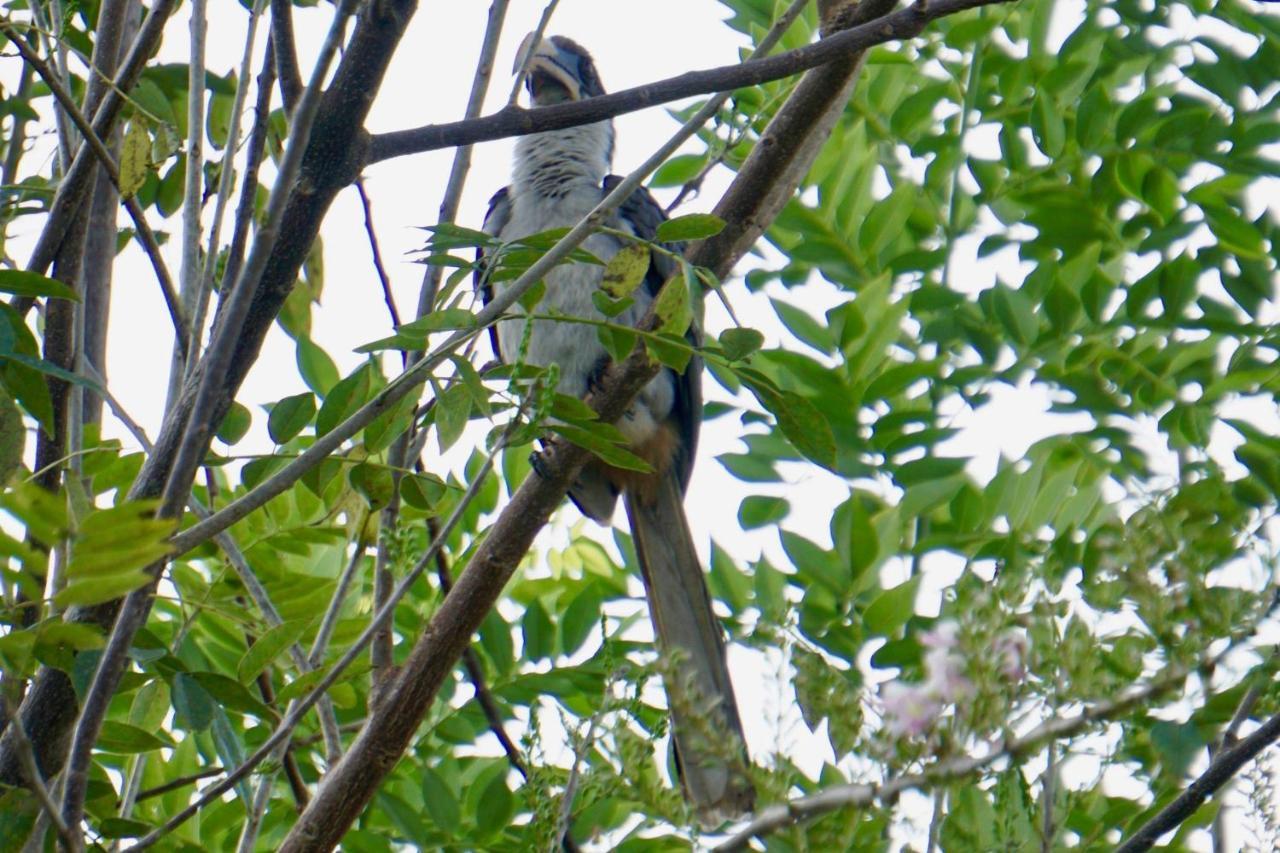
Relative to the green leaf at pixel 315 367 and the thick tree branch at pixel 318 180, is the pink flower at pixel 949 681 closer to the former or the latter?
the thick tree branch at pixel 318 180

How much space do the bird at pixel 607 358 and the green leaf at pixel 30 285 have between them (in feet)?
5.57

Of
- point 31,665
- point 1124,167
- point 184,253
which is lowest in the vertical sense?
point 31,665

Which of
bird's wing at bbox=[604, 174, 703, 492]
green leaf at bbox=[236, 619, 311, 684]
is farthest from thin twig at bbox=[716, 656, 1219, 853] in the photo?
bird's wing at bbox=[604, 174, 703, 492]

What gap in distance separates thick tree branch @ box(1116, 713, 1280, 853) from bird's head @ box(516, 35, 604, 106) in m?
3.58

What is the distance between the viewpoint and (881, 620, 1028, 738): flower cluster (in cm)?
126

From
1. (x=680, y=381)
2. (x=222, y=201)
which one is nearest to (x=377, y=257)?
(x=222, y=201)

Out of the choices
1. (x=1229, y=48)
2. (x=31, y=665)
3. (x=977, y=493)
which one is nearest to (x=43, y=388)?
(x=31, y=665)

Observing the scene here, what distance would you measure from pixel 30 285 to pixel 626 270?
690mm

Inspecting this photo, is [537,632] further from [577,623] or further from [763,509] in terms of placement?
[763,509]

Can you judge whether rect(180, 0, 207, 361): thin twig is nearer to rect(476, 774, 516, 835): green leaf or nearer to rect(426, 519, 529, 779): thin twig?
rect(426, 519, 529, 779): thin twig

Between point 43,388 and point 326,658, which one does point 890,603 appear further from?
point 43,388

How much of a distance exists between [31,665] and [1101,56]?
2529mm

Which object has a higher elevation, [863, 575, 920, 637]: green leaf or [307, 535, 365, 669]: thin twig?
[863, 575, 920, 637]: green leaf

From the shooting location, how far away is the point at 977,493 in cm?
262
